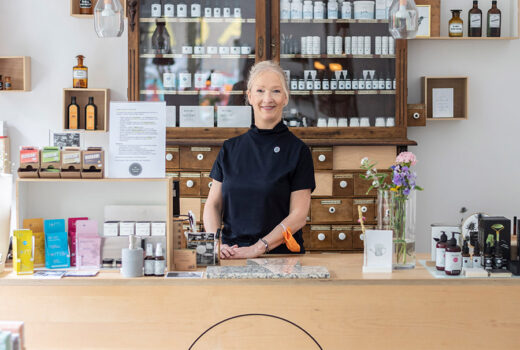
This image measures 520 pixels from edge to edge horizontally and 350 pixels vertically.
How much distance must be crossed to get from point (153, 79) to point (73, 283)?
111 inches

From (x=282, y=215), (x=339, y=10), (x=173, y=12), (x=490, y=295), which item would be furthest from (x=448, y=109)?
(x=490, y=295)

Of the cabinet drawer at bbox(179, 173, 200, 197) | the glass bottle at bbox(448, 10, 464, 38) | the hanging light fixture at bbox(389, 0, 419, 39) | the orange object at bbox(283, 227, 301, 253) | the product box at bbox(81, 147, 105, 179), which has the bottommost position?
the orange object at bbox(283, 227, 301, 253)

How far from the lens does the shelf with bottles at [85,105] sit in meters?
4.96

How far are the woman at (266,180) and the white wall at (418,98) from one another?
97.3 inches

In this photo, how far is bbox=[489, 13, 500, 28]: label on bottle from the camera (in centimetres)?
501

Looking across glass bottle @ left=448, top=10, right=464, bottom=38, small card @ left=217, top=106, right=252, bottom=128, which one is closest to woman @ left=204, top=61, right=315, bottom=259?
small card @ left=217, top=106, right=252, bottom=128

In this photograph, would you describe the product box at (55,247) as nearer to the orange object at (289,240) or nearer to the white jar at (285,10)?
the orange object at (289,240)

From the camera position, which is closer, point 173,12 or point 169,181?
point 169,181

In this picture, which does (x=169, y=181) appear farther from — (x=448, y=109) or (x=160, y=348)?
(x=448, y=109)

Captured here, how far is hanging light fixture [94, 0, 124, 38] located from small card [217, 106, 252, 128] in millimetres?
2151

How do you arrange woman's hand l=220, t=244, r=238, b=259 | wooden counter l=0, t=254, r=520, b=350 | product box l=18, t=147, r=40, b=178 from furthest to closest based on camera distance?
woman's hand l=220, t=244, r=238, b=259 → product box l=18, t=147, r=40, b=178 → wooden counter l=0, t=254, r=520, b=350

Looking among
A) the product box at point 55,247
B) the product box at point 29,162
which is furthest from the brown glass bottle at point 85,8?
the product box at point 55,247

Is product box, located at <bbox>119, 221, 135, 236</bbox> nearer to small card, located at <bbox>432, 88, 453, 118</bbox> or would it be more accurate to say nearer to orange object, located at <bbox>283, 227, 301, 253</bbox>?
orange object, located at <bbox>283, 227, 301, 253</bbox>

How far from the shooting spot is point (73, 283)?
2.27m
